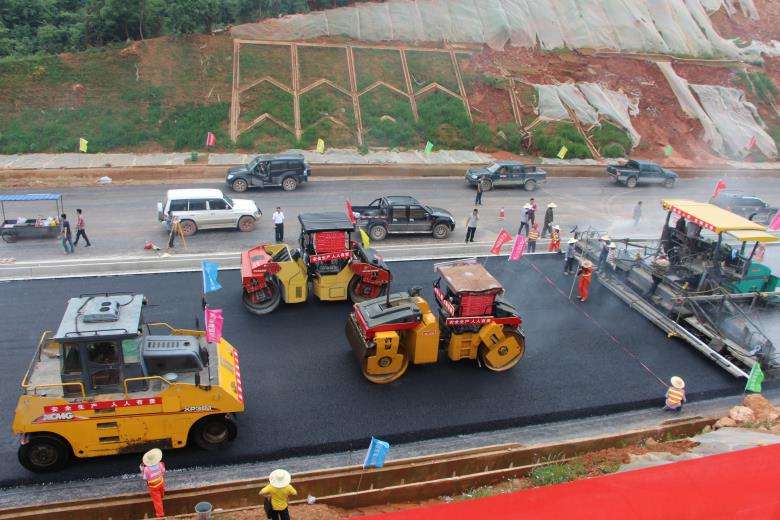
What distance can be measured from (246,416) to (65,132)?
24.2m

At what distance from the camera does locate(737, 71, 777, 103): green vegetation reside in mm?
40350

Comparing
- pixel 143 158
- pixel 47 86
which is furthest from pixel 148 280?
pixel 47 86

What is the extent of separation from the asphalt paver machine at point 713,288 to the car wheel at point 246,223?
482 inches

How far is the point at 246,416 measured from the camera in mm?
10547

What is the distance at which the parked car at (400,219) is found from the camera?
20203 millimetres

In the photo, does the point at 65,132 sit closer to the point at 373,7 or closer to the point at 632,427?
the point at 373,7

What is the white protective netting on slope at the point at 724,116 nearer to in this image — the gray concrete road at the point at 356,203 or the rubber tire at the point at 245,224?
the gray concrete road at the point at 356,203

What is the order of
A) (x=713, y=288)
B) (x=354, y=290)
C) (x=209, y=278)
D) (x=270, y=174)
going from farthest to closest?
(x=270, y=174) < (x=354, y=290) < (x=713, y=288) < (x=209, y=278)

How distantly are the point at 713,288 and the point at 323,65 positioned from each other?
26344mm

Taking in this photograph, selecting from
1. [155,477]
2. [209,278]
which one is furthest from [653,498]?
[209,278]

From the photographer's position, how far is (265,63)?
33.4 meters

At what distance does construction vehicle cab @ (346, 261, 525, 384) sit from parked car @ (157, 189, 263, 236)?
32.3 ft

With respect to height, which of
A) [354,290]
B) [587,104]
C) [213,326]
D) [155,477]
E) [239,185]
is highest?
[587,104]

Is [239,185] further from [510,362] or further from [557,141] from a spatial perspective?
[557,141]
